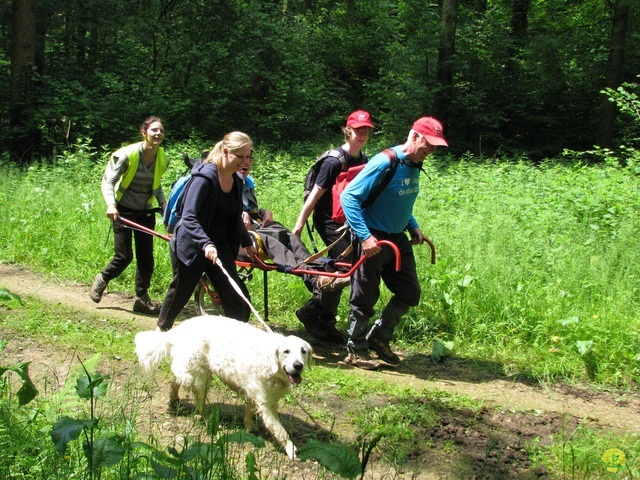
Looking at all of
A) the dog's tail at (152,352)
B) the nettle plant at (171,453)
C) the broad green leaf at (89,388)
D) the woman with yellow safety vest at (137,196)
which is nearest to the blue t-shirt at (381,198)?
the dog's tail at (152,352)

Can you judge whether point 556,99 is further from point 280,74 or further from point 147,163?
point 147,163

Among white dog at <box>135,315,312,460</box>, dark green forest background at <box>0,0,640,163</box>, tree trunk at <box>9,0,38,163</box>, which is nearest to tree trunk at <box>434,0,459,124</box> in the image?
dark green forest background at <box>0,0,640,163</box>

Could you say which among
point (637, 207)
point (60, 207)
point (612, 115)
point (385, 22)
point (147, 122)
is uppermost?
point (385, 22)

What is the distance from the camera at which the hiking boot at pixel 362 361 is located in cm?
620

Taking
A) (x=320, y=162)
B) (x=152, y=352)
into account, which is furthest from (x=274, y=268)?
(x=152, y=352)

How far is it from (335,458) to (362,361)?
4.02 metres

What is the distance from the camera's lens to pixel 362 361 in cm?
621

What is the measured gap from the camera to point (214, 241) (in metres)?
5.27

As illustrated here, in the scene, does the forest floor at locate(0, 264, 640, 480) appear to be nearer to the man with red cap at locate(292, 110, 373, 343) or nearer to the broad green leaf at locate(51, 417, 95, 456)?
the man with red cap at locate(292, 110, 373, 343)

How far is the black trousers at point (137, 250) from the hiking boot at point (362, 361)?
2902mm

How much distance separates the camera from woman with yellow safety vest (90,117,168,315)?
717 cm

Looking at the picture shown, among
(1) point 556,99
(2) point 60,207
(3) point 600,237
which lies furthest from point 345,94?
(3) point 600,237

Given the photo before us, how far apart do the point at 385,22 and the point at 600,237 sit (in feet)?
60.0

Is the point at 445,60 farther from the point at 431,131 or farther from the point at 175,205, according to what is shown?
the point at 175,205
